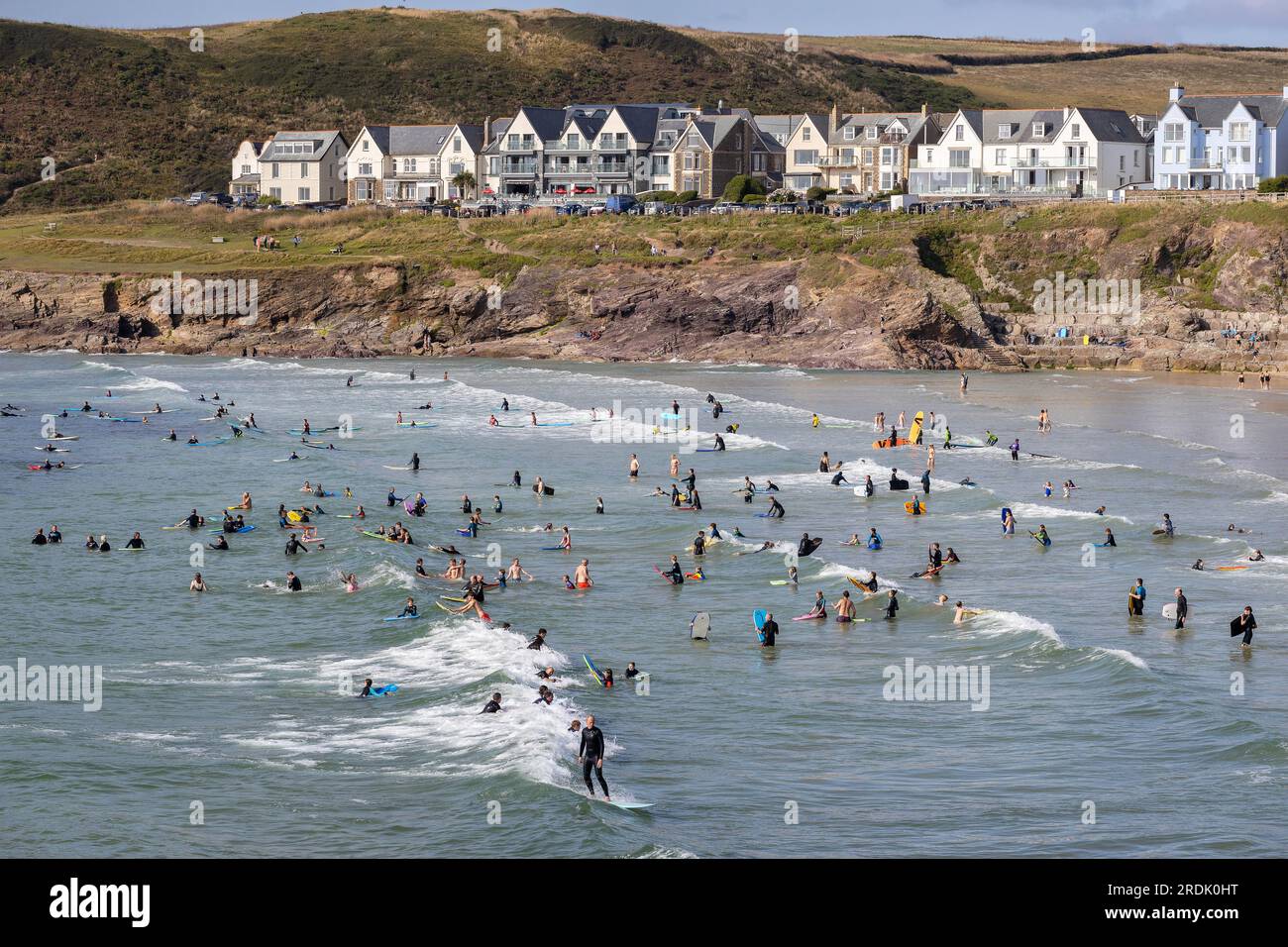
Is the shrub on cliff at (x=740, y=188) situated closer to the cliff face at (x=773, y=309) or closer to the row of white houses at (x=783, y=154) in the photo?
the row of white houses at (x=783, y=154)

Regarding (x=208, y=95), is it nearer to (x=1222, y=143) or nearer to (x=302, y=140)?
(x=302, y=140)

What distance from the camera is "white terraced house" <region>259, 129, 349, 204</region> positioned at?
144 meters

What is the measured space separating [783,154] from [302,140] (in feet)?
154

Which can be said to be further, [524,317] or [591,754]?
[524,317]

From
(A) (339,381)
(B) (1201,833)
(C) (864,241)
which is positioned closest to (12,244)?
(A) (339,381)

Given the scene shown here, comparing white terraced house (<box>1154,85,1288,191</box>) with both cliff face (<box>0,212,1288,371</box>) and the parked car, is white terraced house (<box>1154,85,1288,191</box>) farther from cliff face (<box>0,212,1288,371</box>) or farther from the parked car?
the parked car

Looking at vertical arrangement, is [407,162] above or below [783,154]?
below

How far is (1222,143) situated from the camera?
4286 inches

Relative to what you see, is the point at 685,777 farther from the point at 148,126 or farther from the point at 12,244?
the point at 148,126

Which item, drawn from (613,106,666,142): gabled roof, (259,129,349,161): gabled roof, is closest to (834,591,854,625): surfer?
(613,106,666,142): gabled roof

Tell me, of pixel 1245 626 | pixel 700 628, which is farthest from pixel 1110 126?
pixel 700 628

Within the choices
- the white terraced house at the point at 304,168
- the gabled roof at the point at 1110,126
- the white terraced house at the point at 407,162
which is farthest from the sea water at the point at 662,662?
the white terraced house at the point at 304,168

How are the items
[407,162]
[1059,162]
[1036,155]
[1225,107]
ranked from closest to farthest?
[1225,107]
[1059,162]
[1036,155]
[407,162]

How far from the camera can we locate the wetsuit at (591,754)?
23.9 m
